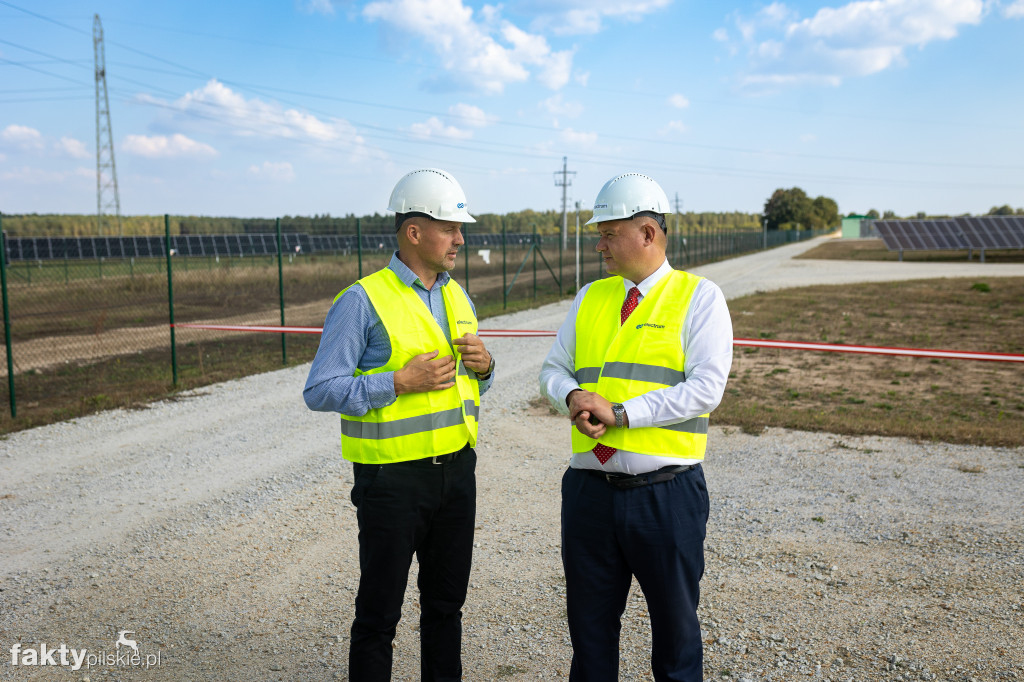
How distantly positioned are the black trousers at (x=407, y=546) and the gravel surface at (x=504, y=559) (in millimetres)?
650

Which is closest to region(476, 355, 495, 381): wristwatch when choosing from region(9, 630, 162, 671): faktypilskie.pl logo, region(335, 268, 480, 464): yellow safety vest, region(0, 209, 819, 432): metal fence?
region(335, 268, 480, 464): yellow safety vest

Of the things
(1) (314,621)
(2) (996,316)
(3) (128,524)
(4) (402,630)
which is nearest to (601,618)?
(4) (402,630)

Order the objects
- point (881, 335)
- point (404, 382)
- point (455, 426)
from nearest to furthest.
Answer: point (404, 382) → point (455, 426) → point (881, 335)

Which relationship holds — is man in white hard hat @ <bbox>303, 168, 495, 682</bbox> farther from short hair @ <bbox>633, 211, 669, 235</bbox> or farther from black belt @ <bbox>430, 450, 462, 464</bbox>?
short hair @ <bbox>633, 211, 669, 235</bbox>

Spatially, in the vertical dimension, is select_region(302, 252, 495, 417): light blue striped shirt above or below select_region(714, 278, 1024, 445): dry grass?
above

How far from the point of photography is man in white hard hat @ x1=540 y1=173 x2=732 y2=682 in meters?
2.45

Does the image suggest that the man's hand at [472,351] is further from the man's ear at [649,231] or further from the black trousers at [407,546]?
the man's ear at [649,231]

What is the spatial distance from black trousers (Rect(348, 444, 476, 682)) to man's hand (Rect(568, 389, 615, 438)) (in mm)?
663

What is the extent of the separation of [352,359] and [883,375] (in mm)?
9756

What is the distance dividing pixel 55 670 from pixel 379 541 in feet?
6.49

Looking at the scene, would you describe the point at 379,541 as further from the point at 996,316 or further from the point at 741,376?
the point at 996,316

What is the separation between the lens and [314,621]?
12.7 ft

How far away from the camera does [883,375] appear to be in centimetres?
1052

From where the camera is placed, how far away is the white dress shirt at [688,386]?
2.42 metres
